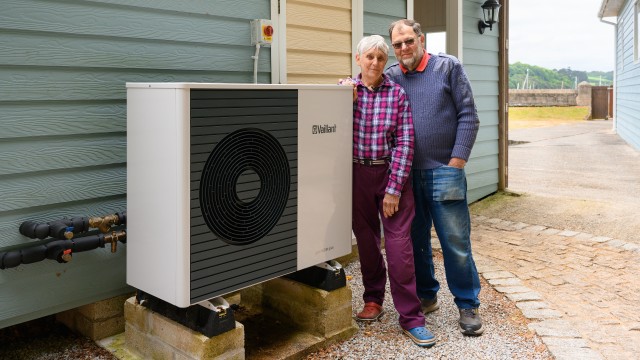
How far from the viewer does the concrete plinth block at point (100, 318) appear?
3.15 m

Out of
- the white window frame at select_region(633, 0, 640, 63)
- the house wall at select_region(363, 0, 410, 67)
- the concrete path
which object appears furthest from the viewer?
the white window frame at select_region(633, 0, 640, 63)

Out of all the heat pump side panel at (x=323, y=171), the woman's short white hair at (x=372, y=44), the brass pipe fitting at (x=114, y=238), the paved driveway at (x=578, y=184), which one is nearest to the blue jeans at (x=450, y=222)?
the heat pump side panel at (x=323, y=171)

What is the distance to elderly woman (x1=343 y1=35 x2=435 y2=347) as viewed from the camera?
10.1 ft

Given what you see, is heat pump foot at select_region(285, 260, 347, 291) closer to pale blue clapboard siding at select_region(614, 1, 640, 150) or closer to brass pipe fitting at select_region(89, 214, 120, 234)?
brass pipe fitting at select_region(89, 214, 120, 234)

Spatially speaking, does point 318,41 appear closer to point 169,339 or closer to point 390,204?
point 390,204

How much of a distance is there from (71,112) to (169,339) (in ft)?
3.75

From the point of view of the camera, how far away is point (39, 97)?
2791 millimetres

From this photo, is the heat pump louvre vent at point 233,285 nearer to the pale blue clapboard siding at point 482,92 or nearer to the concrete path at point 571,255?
the concrete path at point 571,255

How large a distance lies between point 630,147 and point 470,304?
10508mm

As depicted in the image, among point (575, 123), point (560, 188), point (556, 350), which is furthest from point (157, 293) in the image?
point (575, 123)

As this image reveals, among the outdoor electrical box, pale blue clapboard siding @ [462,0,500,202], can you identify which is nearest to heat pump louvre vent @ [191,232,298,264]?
the outdoor electrical box

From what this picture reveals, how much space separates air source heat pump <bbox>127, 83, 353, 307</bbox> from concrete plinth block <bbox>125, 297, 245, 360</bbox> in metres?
0.16

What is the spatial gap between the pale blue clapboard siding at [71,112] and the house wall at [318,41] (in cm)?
82

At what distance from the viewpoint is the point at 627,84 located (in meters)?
13.7
